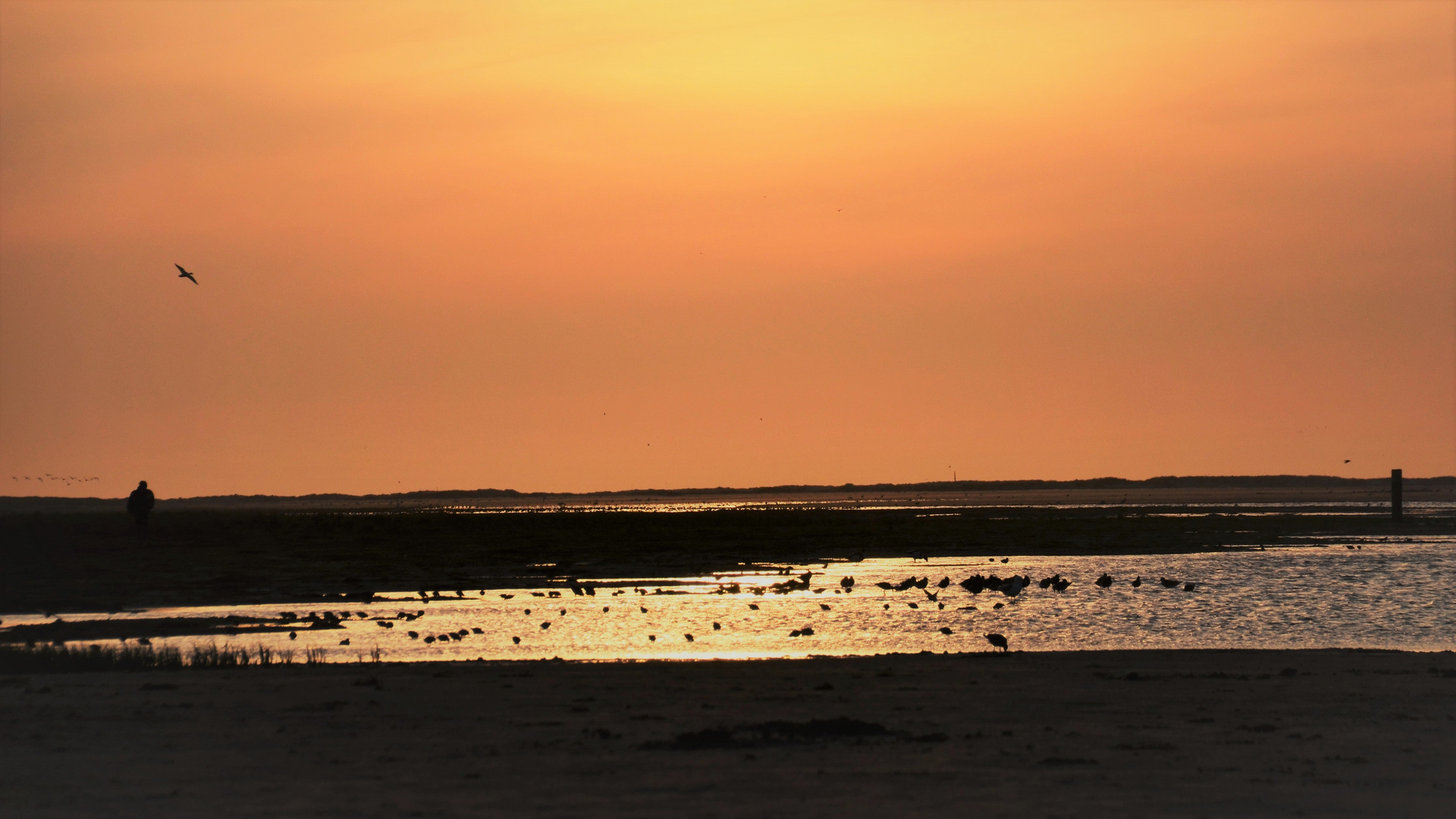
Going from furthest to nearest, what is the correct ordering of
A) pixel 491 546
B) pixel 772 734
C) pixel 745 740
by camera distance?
pixel 491 546
pixel 772 734
pixel 745 740

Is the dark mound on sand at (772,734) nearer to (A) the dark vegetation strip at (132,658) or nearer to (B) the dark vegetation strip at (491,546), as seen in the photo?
(A) the dark vegetation strip at (132,658)

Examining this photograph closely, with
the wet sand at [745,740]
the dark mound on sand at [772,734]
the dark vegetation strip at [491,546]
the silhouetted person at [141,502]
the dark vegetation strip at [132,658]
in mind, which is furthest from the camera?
the silhouetted person at [141,502]

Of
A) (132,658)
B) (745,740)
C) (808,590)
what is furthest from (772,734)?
(808,590)

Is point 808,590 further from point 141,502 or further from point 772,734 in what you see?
point 141,502

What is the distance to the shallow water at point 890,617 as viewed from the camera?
27703mm

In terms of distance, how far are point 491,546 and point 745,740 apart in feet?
183

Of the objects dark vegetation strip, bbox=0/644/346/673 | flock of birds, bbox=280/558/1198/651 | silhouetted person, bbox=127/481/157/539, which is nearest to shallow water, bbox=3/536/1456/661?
flock of birds, bbox=280/558/1198/651

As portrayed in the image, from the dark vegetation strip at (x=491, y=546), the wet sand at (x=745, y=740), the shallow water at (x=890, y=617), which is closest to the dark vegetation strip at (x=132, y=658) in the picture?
the shallow water at (x=890, y=617)

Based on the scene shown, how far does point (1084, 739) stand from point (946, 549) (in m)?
49.3

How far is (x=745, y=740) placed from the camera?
1605 centimetres

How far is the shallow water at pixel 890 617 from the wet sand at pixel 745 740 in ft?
15.2

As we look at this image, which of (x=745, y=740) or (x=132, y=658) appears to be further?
(x=132, y=658)

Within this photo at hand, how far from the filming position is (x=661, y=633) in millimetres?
30141

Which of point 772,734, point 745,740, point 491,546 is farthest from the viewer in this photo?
point 491,546
